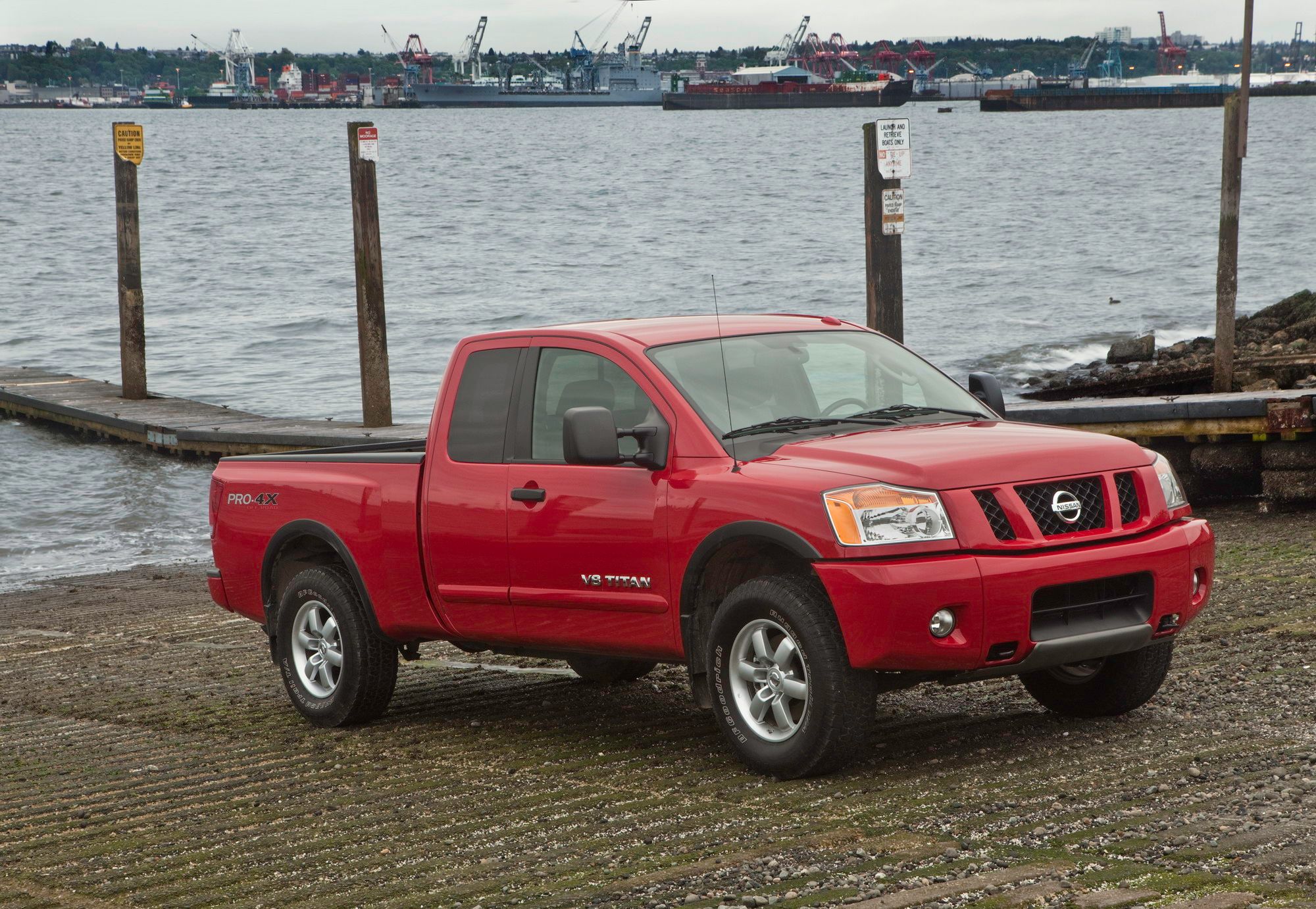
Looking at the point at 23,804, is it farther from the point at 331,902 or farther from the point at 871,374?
the point at 871,374

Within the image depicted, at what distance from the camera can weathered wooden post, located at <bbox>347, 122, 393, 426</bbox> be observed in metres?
17.7

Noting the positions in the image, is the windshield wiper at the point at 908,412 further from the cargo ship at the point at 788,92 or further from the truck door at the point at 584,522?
the cargo ship at the point at 788,92

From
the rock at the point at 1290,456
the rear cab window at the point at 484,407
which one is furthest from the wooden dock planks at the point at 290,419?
the rear cab window at the point at 484,407

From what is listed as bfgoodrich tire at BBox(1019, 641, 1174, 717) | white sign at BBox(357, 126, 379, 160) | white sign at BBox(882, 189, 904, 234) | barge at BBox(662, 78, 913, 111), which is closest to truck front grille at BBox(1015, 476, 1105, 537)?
bfgoodrich tire at BBox(1019, 641, 1174, 717)

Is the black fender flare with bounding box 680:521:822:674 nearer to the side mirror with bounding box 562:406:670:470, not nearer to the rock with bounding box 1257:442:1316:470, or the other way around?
the side mirror with bounding box 562:406:670:470

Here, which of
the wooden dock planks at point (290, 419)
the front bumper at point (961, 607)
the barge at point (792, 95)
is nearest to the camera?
the front bumper at point (961, 607)

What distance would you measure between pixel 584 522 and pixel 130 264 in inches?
691

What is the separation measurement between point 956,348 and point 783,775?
26.1 m

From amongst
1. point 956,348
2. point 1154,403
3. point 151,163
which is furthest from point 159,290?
point 151,163

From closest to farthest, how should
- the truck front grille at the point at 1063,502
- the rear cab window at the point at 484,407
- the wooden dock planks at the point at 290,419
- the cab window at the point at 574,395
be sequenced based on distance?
the truck front grille at the point at 1063,502, the cab window at the point at 574,395, the rear cab window at the point at 484,407, the wooden dock planks at the point at 290,419

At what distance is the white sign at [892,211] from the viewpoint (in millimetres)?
14234

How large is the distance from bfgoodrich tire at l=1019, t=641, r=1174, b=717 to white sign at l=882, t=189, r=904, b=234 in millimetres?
7690

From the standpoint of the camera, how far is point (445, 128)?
156 m

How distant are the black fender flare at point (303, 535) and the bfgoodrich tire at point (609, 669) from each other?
1.06 metres
